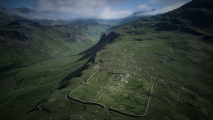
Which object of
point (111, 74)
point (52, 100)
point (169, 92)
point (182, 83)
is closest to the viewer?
point (52, 100)

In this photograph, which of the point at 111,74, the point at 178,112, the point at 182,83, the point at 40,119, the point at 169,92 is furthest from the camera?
the point at 182,83

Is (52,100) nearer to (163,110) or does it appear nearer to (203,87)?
(163,110)

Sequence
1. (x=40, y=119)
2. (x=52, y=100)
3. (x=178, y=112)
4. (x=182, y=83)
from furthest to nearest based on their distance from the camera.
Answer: (x=182, y=83), (x=52, y=100), (x=178, y=112), (x=40, y=119)

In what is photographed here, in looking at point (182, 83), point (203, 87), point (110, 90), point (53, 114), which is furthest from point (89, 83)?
point (203, 87)

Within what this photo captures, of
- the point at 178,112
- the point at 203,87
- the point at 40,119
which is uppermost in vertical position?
the point at 40,119

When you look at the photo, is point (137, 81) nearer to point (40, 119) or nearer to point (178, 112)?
point (178, 112)

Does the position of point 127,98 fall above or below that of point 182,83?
above

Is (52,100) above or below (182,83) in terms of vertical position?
above

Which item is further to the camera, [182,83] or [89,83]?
[182,83]

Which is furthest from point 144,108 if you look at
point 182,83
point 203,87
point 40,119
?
point 203,87
